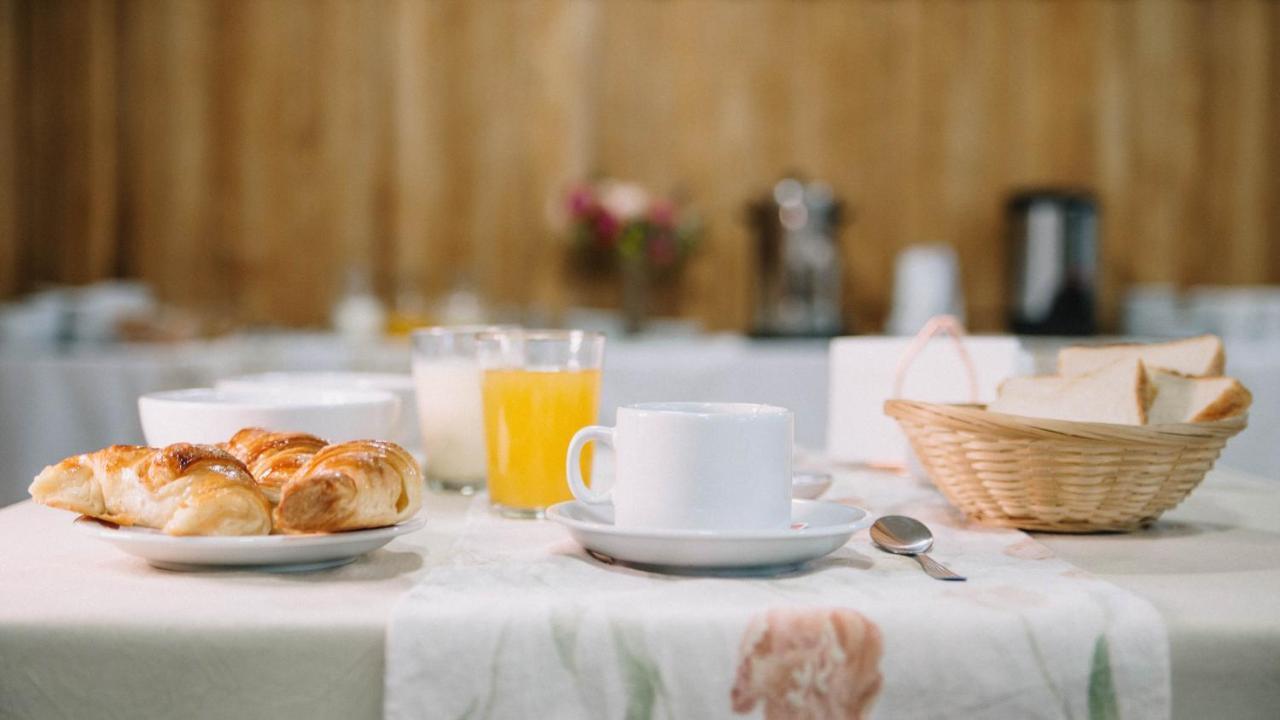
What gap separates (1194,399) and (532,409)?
1.48 ft

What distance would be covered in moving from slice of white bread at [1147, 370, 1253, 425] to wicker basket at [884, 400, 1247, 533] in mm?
22

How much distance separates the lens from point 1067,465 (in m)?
0.69

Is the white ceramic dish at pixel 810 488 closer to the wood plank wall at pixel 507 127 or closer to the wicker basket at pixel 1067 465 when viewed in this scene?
the wicker basket at pixel 1067 465

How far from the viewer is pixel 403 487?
61cm

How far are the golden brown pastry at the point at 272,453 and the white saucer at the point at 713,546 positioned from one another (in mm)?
152

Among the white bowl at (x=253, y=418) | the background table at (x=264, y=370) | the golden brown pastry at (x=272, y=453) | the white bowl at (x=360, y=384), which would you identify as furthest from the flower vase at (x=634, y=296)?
the golden brown pastry at (x=272, y=453)

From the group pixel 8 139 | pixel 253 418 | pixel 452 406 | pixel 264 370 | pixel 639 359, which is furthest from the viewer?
pixel 8 139

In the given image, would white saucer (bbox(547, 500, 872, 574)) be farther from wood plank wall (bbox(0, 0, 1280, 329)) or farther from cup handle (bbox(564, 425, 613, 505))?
wood plank wall (bbox(0, 0, 1280, 329))

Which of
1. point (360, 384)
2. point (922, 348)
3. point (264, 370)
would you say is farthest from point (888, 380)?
point (264, 370)

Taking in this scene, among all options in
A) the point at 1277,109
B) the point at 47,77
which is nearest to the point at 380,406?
the point at 47,77

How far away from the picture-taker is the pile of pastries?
0.57m

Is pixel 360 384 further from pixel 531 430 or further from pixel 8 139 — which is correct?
pixel 8 139

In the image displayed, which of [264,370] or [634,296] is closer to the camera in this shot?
[264,370]

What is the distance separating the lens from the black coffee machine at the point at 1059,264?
312 cm
